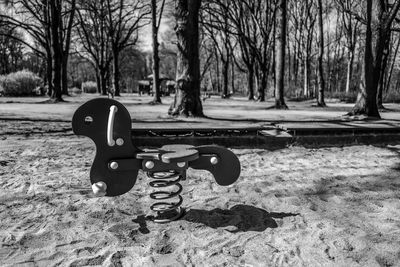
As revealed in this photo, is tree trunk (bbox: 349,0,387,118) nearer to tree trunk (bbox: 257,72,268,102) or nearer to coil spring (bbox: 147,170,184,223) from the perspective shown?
coil spring (bbox: 147,170,184,223)

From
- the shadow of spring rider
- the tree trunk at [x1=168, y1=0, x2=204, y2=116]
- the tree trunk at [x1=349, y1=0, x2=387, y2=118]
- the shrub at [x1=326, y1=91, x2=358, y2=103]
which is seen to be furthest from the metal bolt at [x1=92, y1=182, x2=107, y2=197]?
the shrub at [x1=326, y1=91, x2=358, y2=103]

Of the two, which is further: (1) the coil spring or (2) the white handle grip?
(1) the coil spring

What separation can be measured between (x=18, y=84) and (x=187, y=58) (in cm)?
2294

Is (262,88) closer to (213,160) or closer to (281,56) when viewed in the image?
(281,56)

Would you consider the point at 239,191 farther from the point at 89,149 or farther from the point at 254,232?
the point at 89,149

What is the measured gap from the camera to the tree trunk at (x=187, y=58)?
888 cm

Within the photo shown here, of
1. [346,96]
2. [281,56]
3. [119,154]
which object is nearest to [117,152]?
[119,154]

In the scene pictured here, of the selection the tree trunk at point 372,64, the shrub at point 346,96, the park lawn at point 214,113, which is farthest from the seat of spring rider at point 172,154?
the shrub at point 346,96

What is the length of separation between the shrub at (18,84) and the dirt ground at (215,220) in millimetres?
24819

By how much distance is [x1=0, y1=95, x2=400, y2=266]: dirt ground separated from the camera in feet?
7.59

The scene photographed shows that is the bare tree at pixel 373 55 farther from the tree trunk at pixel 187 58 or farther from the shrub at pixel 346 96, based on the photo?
the shrub at pixel 346 96

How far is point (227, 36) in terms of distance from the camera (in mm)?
32125

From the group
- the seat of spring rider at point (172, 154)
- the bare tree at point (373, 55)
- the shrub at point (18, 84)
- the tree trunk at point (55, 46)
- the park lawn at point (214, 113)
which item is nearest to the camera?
the seat of spring rider at point (172, 154)

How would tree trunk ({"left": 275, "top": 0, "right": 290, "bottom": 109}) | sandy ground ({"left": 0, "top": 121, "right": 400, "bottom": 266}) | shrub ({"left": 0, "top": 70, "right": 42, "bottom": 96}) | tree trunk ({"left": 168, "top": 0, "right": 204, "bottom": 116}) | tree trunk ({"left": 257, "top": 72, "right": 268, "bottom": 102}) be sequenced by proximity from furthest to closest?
1. shrub ({"left": 0, "top": 70, "right": 42, "bottom": 96})
2. tree trunk ({"left": 257, "top": 72, "right": 268, "bottom": 102})
3. tree trunk ({"left": 275, "top": 0, "right": 290, "bottom": 109})
4. tree trunk ({"left": 168, "top": 0, "right": 204, "bottom": 116})
5. sandy ground ({"left": 0, "top": 121, "right": 400, "bottom": 266})
